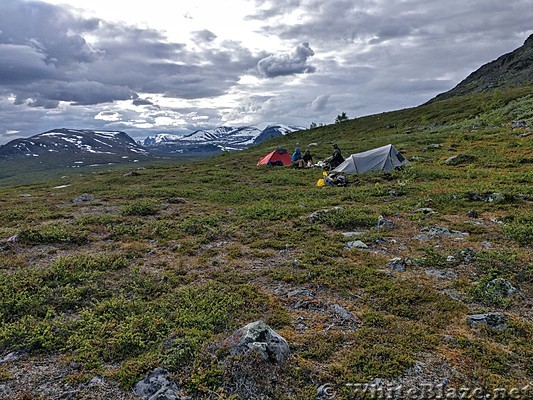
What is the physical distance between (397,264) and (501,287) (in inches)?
104

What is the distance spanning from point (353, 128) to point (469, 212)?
233 ft

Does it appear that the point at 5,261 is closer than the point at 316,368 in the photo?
No

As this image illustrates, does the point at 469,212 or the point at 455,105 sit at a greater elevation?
the point at 455,105

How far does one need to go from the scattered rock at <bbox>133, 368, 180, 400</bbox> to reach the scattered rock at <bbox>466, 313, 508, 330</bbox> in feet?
20.2

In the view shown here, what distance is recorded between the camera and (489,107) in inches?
2260

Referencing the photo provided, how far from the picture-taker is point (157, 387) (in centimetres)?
557

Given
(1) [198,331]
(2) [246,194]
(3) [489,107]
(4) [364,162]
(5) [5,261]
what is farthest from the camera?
(3) [489,107]

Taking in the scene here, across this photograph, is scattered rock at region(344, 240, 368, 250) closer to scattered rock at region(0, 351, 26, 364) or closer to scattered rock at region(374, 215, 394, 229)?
scattered rock at region(374, 215, 394, 229)

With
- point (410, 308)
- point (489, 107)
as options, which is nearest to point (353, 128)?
point (489, 107)

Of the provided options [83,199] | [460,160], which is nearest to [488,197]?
[460,160]

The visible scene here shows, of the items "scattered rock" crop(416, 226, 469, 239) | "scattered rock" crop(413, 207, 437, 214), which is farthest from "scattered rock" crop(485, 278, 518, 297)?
"scattered rock" crop(413, 207, 437, 214)

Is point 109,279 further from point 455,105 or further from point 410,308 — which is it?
point 455,105

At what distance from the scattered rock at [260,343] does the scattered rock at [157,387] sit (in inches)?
46.9

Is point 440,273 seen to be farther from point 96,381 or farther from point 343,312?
point 96,381
